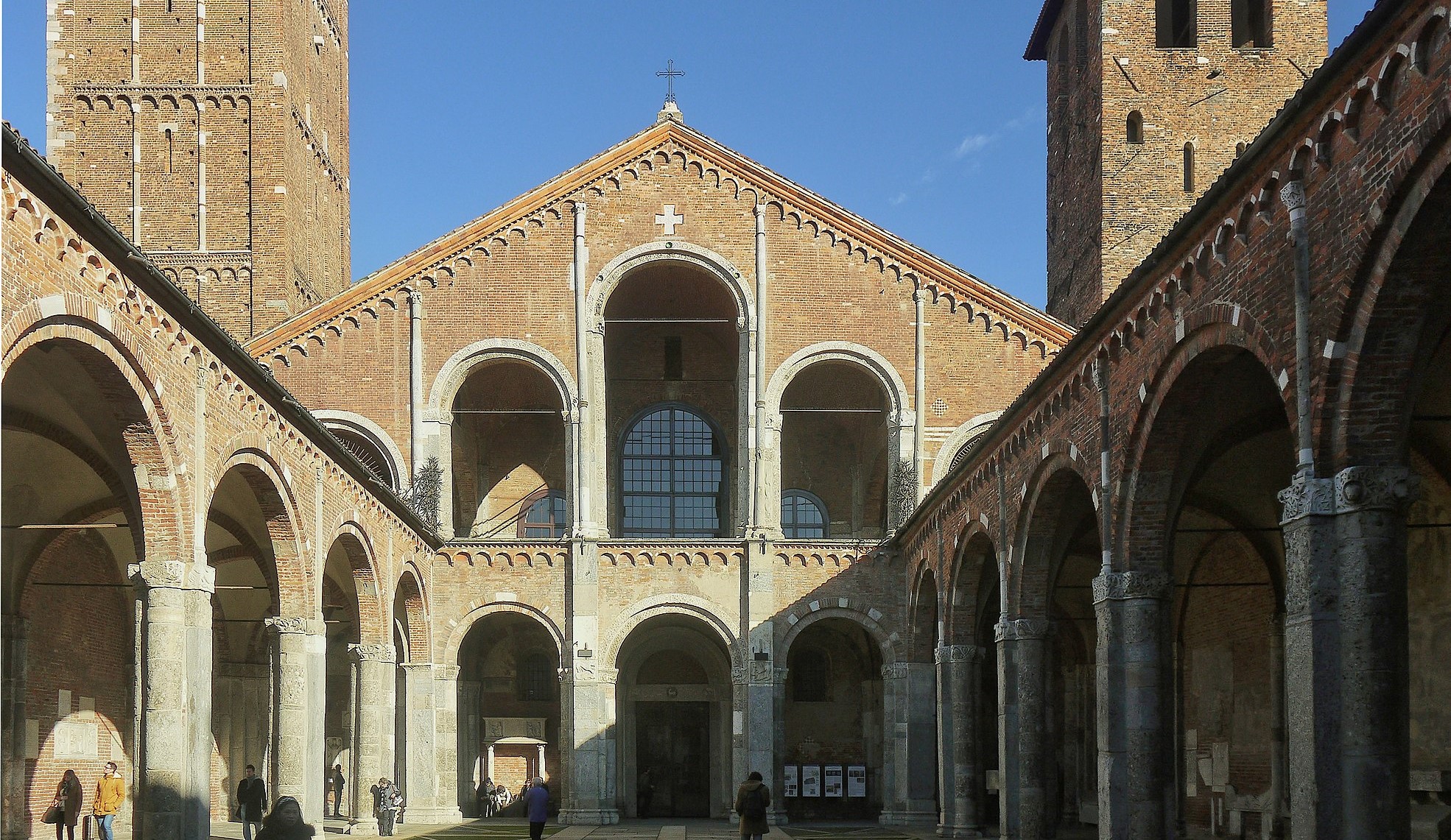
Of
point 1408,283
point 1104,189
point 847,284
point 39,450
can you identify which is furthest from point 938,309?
point 1408,283

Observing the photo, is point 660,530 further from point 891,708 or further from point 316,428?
point 316,428

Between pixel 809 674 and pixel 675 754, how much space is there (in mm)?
3410

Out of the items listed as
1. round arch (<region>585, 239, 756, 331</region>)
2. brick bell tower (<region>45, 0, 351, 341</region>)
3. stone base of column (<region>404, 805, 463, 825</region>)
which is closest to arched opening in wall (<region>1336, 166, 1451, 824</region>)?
round arch (<region>585, 239, 756, 331</region>)

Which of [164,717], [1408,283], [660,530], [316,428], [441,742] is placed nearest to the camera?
[1408,283]

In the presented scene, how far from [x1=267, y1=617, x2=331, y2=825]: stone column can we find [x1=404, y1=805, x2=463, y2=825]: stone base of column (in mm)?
7751

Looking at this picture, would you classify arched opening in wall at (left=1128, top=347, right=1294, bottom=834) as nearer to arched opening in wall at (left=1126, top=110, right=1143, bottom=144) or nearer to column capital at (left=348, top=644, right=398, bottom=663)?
arched opening in wall at (left=1126, top=110, right=1143, bottom=144)

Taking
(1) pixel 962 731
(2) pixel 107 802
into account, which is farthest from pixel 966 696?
(2) pixel 107 802

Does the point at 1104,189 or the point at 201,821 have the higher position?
the point at 1104,189

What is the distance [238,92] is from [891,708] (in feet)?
66.0

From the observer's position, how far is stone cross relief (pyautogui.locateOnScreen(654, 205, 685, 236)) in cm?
3369

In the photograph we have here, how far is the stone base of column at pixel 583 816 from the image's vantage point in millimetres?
31250

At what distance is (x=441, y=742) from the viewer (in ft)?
103

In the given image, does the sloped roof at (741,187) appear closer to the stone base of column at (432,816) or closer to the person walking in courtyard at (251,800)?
the stone base of column at (432,816)

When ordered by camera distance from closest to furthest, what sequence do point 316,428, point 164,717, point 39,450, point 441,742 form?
point 164,717 → point 39,450 → point 316,428 → point 441,742
